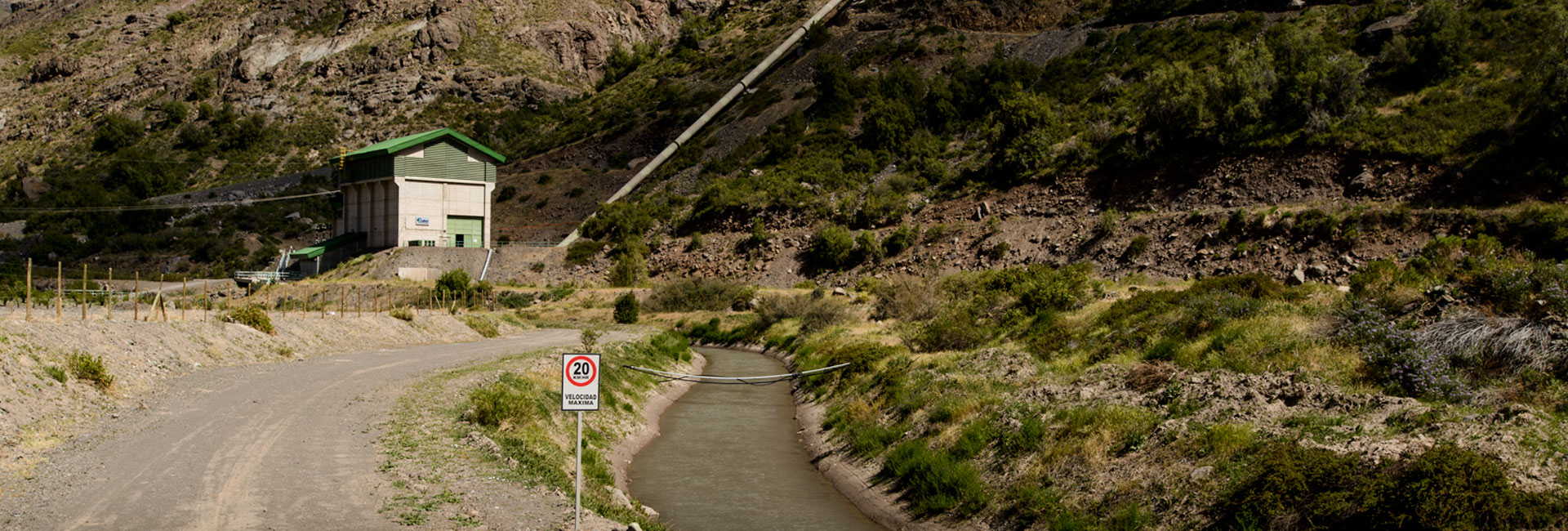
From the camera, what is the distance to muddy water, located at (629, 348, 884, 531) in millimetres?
17531

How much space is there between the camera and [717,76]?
126m

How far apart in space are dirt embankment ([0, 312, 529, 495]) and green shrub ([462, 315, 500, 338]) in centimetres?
797

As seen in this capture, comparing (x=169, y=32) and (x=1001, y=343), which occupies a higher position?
(x=169, y=32)

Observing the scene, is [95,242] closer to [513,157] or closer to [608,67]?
[513,157]

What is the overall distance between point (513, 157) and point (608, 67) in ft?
121

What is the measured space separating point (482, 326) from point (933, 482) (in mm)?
35180

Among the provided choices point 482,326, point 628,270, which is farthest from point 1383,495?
point 628,270

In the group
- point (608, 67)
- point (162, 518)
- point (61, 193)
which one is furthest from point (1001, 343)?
point (608, 67)

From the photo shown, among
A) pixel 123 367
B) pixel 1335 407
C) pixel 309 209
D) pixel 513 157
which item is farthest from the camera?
pixel 513 157

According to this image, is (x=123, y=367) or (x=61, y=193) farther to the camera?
(x=61, y=193)

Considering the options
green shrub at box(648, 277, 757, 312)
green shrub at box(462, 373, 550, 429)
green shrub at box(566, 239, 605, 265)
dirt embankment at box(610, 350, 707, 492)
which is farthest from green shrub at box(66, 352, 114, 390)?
green shrub at box(566, 239, 605, 265)

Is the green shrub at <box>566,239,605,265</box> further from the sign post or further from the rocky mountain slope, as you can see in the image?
the sign post

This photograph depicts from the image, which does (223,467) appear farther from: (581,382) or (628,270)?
(628,270)

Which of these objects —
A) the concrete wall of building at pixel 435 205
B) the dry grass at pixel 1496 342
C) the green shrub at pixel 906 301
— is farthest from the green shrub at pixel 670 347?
the concrete wall of building at pixel 435 205
